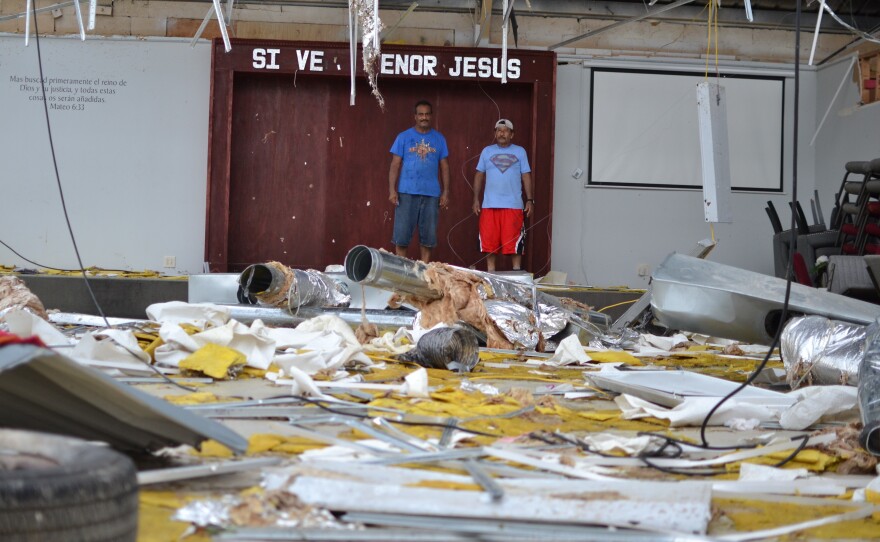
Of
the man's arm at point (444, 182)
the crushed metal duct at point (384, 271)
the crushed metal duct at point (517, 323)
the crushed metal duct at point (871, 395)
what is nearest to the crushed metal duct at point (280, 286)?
the crushed metal duct at point (384, 271)

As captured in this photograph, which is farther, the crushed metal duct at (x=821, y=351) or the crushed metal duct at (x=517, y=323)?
the crushed metal duct at (x=517, y=323)

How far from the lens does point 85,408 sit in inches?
75.7

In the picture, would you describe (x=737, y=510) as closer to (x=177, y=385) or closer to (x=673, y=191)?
(x=177, y=385)

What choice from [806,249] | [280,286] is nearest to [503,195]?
[806,249]

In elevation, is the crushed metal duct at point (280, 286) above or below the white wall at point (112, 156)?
below

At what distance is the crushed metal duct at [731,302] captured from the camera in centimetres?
446

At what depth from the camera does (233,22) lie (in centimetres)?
1132

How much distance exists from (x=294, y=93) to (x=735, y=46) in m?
5.12

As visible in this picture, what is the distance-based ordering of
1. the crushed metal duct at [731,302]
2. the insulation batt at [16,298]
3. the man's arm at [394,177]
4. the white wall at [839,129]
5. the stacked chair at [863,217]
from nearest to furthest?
the crushed metal duct at [731,302], the insulation batt at [16,298], the stacked chair at [863,217], the man's arm at [394,177], the white wall at [839,129]

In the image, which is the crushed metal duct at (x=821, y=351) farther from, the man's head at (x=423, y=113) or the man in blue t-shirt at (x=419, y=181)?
the man's head at (x=423, y=113)

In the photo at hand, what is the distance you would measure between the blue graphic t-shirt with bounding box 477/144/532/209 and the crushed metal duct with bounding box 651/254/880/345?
542cm

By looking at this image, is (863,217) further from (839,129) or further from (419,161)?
(419,161)

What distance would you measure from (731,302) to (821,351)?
622 millimetres

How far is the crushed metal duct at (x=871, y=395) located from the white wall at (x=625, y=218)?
829 cm
